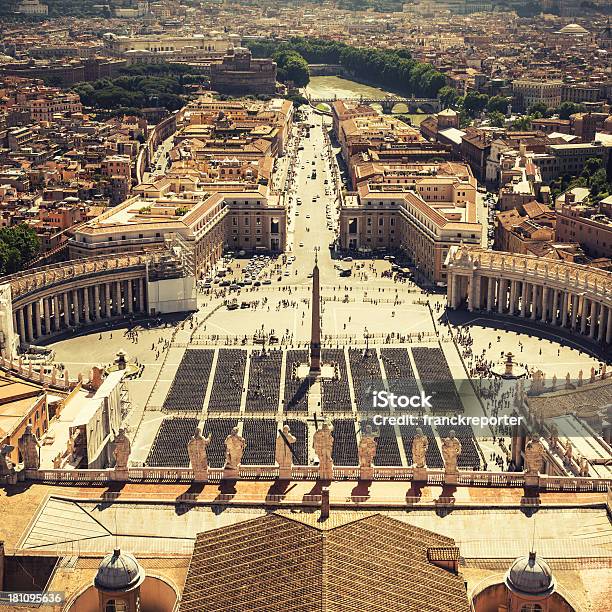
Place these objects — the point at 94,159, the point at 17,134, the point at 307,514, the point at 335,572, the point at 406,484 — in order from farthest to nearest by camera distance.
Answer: the point at 17,134, the point at 94,159, the point at 406,484, the point at 307,514, the point at 335,572


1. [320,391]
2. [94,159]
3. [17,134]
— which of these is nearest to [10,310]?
[320,391]

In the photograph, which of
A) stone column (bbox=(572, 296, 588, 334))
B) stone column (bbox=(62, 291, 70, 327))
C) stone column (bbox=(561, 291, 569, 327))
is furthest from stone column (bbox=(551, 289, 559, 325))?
stone column (bbox=(62, 291, 70, 327))

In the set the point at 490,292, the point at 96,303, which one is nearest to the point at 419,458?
the point at 490,292

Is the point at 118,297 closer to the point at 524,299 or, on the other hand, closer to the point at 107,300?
the point at 107,300

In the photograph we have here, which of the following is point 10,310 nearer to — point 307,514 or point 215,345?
point 215,345

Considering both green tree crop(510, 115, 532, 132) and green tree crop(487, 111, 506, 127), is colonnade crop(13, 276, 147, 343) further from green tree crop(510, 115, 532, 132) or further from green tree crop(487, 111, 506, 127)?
green tree crop(487, 111, 506, 127)

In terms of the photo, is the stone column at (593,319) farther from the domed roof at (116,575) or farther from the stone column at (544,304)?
the domed roof at (116,575)
